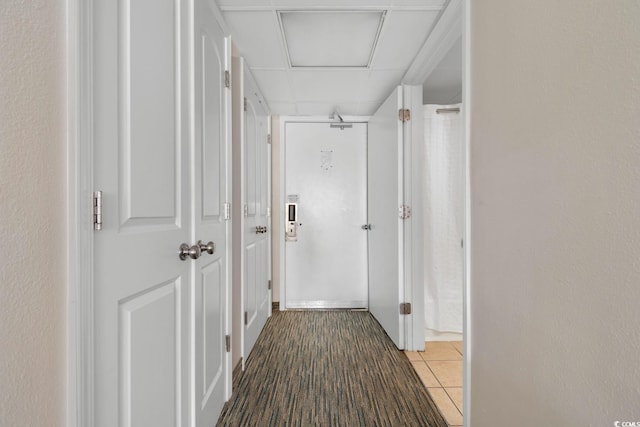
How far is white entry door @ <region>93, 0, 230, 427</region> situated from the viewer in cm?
81

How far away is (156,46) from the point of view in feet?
3.44

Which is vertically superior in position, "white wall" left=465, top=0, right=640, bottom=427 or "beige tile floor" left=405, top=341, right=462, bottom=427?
"white wall" left=465, top=0, right=640, bottom=427

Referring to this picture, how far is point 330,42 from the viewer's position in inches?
88.4

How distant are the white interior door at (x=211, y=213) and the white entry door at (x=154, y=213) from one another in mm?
10

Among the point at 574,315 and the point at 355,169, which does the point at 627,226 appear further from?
the point at 355,169

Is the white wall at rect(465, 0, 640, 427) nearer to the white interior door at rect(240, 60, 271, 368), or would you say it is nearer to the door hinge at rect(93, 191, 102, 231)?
the door hinge at rect(93, 191, 102, 231)

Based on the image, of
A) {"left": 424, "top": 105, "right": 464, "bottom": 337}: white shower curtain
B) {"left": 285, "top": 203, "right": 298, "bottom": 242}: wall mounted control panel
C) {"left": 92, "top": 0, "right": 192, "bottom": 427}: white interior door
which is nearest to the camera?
{"left": 92, "top": 0, "right": 192, "bottom": 427}: white interior door

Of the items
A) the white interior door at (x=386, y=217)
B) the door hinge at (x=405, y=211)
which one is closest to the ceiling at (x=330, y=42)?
the white interior door at (x=386, y=217)

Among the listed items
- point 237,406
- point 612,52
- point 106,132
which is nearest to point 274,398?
point 237,406

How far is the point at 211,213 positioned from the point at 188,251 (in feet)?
1.17

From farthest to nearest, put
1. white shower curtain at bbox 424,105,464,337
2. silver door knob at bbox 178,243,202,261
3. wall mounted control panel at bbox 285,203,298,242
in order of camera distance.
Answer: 1. wall mounted control panel at bbox 285,203,298,242
2. white shower curtain at bbox 424,105,464,337
3. silver door knob at bbox 178,243,202,261

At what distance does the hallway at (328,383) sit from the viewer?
5.65ft

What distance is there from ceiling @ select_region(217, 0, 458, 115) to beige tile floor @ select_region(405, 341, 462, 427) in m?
2.23

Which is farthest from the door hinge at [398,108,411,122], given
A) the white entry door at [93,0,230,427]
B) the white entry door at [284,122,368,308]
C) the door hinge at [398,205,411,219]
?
the white entry door at [93,0,230,427]
